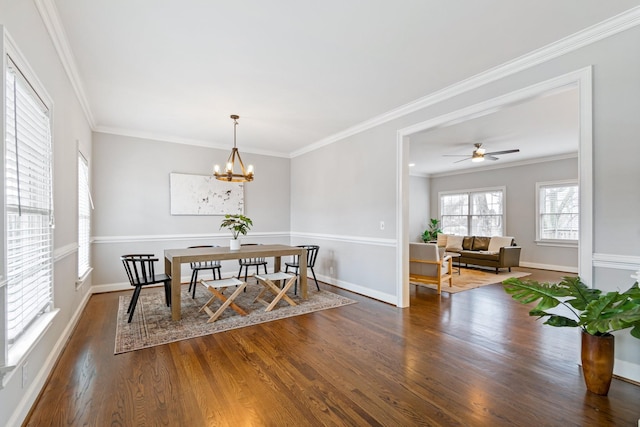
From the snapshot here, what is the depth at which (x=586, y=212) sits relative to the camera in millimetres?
2418

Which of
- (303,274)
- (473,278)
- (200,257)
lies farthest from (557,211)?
(200,257)

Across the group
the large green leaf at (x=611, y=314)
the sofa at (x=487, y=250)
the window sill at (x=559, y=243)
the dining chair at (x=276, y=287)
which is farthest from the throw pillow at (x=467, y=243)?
the large green leaf at (x=611, y=314)

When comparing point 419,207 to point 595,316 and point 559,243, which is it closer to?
point 559,243

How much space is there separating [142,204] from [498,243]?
24.7ft

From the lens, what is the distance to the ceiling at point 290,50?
7.04 feet

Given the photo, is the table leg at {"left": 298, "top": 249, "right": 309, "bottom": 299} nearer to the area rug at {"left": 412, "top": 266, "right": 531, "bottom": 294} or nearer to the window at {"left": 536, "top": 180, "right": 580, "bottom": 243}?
the area rug at {"left": 412, "top": 266, "right": 531, "bottom": 294}

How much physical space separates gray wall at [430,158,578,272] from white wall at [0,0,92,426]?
8.73 meters

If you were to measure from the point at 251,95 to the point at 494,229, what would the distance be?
24.0ft

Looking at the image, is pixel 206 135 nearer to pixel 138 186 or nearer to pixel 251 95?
pixel 138 186

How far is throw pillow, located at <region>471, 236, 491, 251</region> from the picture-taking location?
7.48 metres

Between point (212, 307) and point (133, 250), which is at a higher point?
point (133, 250)

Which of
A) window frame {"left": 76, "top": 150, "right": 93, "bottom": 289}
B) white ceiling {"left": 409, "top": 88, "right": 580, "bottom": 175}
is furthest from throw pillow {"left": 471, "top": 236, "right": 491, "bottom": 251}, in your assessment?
window frame {"left": 76, "top": 150, "right": 93, "bottom": 289}

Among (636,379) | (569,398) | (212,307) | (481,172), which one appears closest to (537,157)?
(481,172)

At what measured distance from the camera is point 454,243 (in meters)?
8.16
